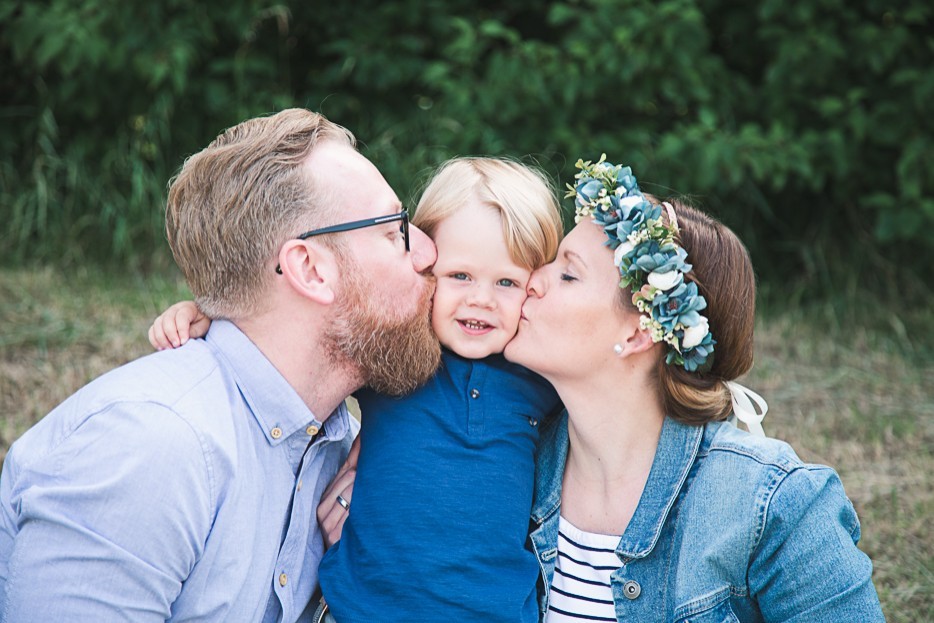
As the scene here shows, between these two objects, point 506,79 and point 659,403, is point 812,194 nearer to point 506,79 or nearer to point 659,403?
point 506,79

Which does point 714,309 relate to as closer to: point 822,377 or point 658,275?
point 658,275

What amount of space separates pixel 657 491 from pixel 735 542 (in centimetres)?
26

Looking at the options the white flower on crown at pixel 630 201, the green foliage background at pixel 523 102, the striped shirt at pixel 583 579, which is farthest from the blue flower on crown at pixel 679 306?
the green foliage background at pixel 523 102

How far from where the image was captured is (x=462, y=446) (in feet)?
8.98

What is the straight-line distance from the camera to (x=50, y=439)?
2.39 m

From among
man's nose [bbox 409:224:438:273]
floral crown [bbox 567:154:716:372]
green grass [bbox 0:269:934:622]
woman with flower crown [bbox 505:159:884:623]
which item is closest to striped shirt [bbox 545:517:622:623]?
woman with flower crown [bbox 505:159:884:623]

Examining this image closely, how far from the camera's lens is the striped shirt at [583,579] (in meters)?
2.61

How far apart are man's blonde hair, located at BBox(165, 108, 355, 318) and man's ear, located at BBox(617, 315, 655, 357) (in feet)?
2.95

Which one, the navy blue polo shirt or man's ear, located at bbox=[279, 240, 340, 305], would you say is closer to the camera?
the navy blue polo shirt

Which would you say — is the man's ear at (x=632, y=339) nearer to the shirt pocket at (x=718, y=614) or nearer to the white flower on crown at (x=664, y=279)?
the white flower on crown at (x=664, y=279)

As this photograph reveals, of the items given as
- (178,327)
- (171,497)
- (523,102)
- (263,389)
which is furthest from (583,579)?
(523,102)

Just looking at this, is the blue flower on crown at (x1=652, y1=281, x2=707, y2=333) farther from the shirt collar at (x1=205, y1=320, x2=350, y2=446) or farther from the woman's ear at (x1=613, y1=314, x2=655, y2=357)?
the shirt collar at (x1=205, y1=320, x2=350, y2=446)

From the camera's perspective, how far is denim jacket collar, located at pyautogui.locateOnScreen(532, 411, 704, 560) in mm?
2557

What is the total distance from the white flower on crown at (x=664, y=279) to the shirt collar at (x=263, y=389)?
3.20 feet
